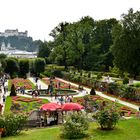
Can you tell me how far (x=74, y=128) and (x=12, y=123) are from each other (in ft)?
12.1

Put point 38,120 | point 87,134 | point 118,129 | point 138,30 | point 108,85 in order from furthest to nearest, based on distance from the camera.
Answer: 1. point 138,30
2. point 108,85
3. point 38,120
4. point 118,129
5. point 87,134

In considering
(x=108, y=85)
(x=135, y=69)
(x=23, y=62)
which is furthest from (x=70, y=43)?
(x=108, y=85)

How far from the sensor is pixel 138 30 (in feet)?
193

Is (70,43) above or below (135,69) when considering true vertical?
above

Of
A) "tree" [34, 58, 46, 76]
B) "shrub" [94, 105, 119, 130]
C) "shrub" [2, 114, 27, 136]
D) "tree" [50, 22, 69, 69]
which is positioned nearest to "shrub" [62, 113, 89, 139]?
"shrub" [94, 105, 119, 130]

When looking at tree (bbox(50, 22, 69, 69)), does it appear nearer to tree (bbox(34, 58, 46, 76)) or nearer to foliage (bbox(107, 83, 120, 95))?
tree (bbox(34, 58, 46, 76))

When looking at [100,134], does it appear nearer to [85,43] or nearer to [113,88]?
[113,88]

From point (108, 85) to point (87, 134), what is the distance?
32.1m

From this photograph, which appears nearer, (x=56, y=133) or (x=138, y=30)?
(x=56, y=133)

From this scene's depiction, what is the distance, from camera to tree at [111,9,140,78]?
2261 inches

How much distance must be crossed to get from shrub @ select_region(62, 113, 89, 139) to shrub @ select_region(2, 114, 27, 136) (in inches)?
115

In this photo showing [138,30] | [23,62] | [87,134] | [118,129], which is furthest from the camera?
[23,62]

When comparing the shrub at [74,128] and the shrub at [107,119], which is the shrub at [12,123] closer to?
the shrub at [74,128]

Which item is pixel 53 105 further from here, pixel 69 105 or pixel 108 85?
pixel 108 85
